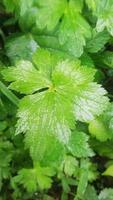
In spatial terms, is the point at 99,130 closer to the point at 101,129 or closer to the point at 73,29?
the point at 101,129

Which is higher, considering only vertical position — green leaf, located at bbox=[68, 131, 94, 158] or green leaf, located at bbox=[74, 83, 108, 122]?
green leaf, located at bbox=[74, 83, 108, 122]

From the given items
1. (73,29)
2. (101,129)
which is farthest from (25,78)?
(101,129)

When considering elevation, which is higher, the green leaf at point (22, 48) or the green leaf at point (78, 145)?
the green leaf at point (22, 48)

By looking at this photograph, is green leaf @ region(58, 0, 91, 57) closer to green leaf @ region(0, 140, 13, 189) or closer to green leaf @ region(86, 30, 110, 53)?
green leaf @ region(86, 30, 110, 53)

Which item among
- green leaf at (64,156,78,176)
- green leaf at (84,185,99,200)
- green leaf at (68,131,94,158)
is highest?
green leaf at (68,131,94,158)

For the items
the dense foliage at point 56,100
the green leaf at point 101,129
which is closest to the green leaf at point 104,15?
the dense foliage at point 56,100

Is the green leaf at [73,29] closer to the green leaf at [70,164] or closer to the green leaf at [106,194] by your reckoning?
the green leaf at [70,164]

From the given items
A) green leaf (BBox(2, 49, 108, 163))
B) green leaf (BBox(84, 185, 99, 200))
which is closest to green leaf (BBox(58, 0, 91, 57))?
green leaf (BBox(2, 49, 108, 163))

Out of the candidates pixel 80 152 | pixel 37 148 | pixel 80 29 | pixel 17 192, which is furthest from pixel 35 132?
pixel 17 192
